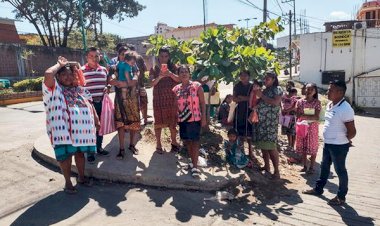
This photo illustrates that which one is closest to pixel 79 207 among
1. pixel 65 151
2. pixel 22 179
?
pixel 65 151

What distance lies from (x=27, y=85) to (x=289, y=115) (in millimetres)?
12931

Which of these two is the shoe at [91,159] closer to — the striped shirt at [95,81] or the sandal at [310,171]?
the striped shirt at [95,81]

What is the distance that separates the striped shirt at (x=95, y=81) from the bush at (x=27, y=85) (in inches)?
469

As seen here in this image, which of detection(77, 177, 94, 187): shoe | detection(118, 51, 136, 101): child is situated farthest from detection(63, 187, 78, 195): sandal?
detection(118, 51, 136, 101): child

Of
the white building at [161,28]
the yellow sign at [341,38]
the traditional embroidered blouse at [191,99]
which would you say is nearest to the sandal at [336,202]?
the traditional embroidered blouse at [191,99]

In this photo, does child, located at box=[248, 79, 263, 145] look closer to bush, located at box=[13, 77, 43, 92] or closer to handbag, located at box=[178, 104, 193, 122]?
handbag, located at box=[178, 104, 193, 122]

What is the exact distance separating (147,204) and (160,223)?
0.50 m

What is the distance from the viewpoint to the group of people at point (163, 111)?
155 inches

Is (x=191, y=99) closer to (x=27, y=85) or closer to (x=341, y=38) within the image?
(x=27, y=85)

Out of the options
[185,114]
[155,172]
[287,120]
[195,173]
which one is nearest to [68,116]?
[155,172]

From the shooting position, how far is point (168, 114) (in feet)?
17.3

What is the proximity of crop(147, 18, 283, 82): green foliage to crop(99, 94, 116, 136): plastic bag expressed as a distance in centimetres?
148

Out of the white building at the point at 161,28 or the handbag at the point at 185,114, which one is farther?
the white building at the point at 161,28

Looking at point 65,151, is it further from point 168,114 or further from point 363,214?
point 363,214
